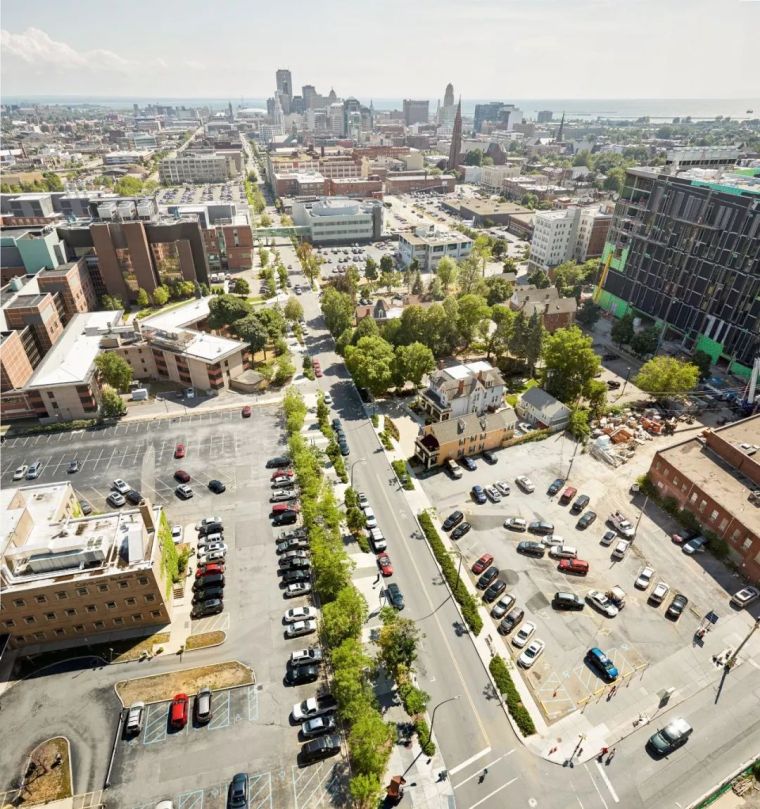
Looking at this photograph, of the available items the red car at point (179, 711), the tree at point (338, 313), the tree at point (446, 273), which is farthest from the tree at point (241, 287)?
the red car at point (179, 711)

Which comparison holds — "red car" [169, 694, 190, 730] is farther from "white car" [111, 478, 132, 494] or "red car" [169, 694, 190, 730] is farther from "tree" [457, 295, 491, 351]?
"tree" [457, 295, 491, 351]

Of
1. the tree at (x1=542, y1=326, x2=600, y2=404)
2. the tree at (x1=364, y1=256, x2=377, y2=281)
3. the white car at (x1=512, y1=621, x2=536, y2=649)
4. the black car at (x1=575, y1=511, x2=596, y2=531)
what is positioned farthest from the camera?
the tree at (x1=364, y1=256, x2=377, y2=281)

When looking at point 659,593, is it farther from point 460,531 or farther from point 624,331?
point 624,331

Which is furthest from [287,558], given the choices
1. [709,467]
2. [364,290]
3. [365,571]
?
[364,290]

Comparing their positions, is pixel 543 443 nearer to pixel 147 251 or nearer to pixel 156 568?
pixel 156 568

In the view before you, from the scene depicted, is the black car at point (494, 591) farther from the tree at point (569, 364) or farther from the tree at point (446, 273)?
the tree at point (446, 273)

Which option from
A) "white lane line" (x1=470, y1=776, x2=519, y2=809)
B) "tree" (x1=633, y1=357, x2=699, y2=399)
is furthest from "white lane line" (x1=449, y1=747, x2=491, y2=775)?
"tree" (x1=633, y1=357, x2=699, y2=399)
